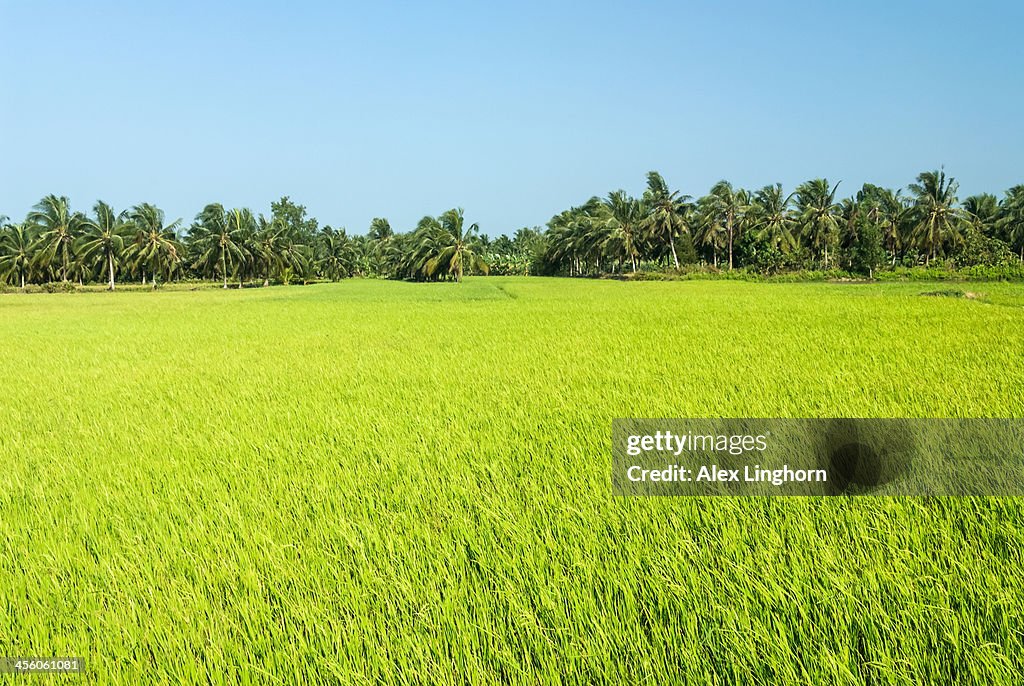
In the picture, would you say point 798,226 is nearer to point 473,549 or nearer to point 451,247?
point 451,247

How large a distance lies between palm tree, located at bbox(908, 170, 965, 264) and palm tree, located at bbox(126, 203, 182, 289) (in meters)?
48.6

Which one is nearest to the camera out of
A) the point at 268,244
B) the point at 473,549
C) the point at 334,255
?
the point at 473,549

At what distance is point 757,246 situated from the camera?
47.1 meters

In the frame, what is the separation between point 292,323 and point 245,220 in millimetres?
39775

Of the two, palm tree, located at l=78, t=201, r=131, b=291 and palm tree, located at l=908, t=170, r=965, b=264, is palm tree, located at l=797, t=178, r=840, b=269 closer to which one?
palm tree, located at l=908, t=170, r=965, b=264

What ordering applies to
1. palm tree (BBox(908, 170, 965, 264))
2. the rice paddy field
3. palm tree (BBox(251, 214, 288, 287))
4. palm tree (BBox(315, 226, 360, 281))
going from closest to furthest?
the rice paddy field → palm tree (BBox(908, 170, 965, 264)) → palm tree (BBox(251, 214, 288, 287)) → palm tree (BBox(315, 226, 360, 281))

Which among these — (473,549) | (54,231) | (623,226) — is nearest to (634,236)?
(623,226)

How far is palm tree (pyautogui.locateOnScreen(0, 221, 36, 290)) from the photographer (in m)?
45.1

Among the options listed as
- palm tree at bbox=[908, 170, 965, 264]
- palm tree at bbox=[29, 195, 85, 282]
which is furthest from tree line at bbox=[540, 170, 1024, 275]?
palm tree at bbox=[29, 195, 85, 282]

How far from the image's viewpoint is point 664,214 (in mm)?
46562

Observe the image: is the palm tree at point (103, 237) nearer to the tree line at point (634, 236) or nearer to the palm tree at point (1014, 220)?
the tree line at point (634, 236)

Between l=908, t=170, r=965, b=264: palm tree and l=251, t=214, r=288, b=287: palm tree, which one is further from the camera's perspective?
l=251, t=214, r=288, b=287: palm tree

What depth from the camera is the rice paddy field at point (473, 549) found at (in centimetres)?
194

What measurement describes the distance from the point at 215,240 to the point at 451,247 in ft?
56.4
